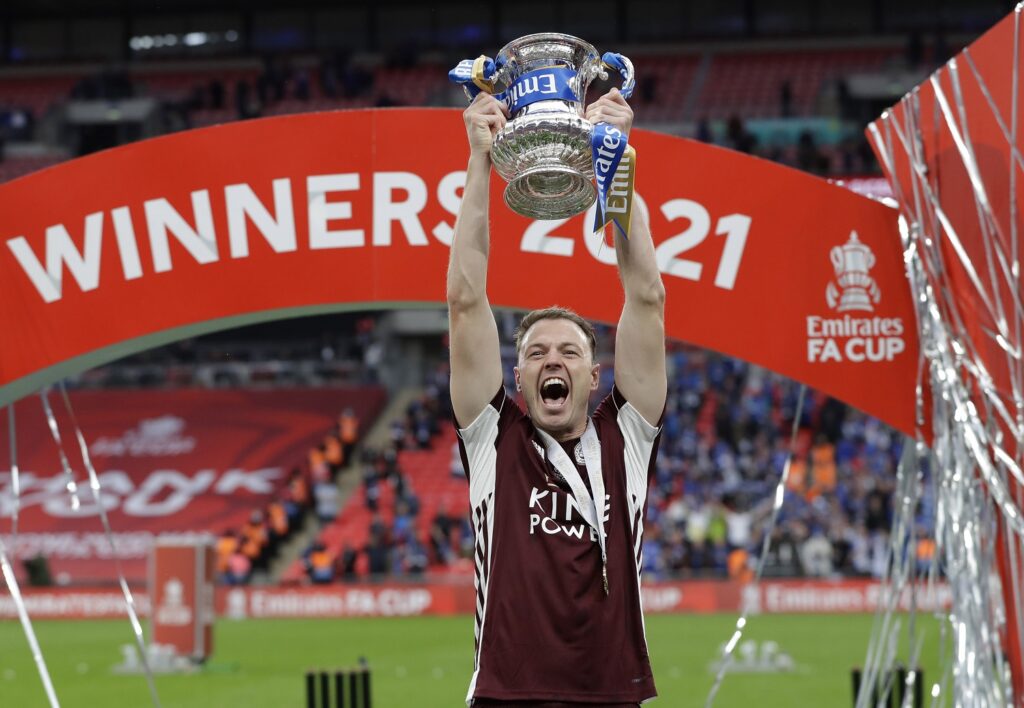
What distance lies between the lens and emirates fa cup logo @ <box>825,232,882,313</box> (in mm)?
6781

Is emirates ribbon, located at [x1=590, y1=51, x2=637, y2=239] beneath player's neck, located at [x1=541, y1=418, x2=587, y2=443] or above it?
above

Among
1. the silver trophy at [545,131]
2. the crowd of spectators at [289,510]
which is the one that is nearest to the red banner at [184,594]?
the crowd of spectators at [289,510]

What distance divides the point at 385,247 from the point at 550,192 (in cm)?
239

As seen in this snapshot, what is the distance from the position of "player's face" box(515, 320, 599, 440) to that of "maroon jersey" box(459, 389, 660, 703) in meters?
0.11

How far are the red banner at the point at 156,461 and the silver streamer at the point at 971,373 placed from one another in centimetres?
2450

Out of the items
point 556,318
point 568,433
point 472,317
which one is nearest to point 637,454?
point 568,433

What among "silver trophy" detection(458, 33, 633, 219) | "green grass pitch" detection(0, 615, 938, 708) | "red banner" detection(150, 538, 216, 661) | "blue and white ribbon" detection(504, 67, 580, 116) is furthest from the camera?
"red banner" detection(150, 538, 216, 661)

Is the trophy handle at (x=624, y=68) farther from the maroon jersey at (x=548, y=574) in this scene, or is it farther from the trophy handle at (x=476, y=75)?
the maroon jersey at (x=548, y=574)

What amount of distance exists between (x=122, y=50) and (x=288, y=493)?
669 inches

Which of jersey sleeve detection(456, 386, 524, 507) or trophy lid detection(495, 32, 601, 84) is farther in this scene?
trophy lid detection(495, 32, 601, 84)

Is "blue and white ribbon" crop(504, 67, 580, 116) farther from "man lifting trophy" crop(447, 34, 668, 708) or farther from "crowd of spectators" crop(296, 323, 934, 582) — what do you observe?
"crowd of spectators" crop(296, 323, 934, 582)

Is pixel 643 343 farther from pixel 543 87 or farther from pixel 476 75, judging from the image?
pixel 476 75

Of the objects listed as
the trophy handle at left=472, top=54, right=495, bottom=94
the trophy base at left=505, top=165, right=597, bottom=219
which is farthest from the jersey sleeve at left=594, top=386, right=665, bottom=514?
the trophy handle at left=472, top=54, right=495, bottom=94

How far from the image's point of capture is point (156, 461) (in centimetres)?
3219
